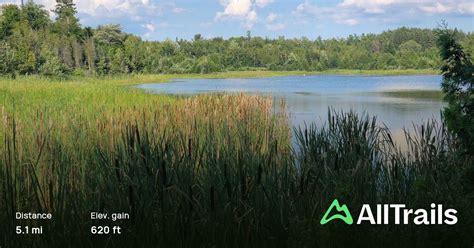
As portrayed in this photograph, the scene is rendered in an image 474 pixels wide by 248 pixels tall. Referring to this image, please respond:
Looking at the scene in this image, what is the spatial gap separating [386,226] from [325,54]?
91955mm

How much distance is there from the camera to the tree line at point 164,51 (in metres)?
41.7

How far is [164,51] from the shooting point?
82.7 metres

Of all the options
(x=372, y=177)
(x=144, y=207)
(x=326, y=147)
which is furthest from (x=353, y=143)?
(x=144, y=207)

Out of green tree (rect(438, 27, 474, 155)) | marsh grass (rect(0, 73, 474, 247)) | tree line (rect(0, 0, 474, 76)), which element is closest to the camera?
marsh grass (rect(0, 73, 474, 247))

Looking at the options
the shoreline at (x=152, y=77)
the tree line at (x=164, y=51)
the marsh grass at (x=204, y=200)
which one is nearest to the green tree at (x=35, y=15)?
the tree line at (x=164, y=51)

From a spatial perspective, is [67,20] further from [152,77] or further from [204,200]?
[204,200]

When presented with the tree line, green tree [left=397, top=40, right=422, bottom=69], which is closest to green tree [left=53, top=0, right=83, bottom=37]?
the tree line

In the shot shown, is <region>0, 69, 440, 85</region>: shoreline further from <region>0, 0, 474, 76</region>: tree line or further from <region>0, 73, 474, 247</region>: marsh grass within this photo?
<region>0, 73, 474, 247</region>: marsh grass

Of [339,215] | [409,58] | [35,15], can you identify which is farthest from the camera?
[409,58]

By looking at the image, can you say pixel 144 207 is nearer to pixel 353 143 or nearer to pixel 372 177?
pixel 372 177

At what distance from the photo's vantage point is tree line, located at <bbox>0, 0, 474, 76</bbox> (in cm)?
4172

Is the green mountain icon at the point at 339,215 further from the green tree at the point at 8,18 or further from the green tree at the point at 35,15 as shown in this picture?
the green tree at the point at 35,15

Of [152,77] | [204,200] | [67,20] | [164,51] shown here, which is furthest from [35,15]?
[204,200]

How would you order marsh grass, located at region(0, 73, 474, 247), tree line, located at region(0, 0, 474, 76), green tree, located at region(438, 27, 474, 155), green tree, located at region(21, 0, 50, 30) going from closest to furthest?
marsh grass, located at region(0, 73, 474, 247)
green tree, located at region(438, 27, 474, 155)
tree line, located at region(0, 0, 474, 76)
green tree, located at region(21, 0, 50, 30)
